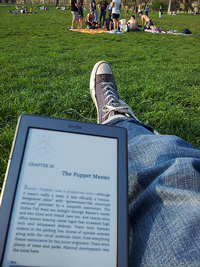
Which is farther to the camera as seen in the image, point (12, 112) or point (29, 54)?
point (29, 54)

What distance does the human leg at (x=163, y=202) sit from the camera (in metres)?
0.71

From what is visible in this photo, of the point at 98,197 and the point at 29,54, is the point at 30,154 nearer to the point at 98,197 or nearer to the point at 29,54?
the point at 98,197

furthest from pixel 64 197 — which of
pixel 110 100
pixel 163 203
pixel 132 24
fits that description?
pixel 132 24

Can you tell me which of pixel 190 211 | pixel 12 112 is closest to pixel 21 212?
pixel 190 211

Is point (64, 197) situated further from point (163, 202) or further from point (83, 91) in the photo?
point (83, 91)

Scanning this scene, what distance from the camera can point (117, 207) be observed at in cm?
76

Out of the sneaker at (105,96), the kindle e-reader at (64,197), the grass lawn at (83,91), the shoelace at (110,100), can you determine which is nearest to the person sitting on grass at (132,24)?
the grass lawn at (83,91)

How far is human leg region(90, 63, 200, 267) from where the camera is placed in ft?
2.34

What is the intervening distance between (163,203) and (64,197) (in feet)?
1.32

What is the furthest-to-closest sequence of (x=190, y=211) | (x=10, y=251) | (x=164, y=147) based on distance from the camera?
(x=164, y=147)
(x=190, y=211)
(x=10, y=251)

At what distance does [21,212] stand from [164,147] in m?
0.71

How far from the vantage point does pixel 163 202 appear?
2.72 ft

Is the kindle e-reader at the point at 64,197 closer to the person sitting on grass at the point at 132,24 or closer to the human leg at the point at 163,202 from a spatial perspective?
the human leg at the point at 163,202

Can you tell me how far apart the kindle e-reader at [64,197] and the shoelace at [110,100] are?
832 mm
